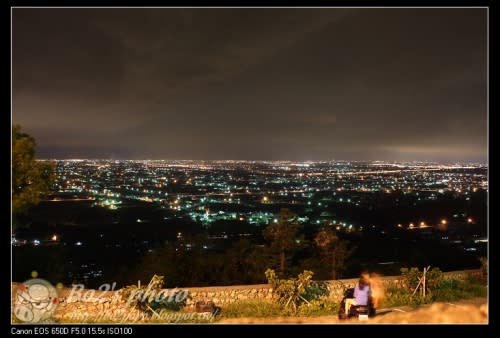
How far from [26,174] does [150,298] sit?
309 centimetres

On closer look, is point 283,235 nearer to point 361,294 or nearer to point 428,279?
point 428,279

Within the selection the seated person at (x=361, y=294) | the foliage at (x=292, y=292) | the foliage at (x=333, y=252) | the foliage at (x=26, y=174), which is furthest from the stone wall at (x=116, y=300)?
the foliage at (x=333, y=252)

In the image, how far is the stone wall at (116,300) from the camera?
6200mm

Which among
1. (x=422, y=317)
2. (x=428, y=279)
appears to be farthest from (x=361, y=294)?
(x=428, y=279)

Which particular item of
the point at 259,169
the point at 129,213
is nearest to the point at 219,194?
the point at 129,213

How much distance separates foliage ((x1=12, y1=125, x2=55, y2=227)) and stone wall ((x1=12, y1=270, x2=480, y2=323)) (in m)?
1.48

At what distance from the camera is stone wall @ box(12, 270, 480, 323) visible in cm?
620

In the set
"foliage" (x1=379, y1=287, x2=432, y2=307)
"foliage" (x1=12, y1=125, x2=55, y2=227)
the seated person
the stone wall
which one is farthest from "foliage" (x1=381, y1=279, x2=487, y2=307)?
"foliage" (x1=12, y1=125, x2=55, y2=227)

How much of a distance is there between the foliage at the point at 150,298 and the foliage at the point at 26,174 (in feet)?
7.88

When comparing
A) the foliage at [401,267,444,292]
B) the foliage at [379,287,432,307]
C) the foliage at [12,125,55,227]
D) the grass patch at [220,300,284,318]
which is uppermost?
the foliage at [12,125,55,227]

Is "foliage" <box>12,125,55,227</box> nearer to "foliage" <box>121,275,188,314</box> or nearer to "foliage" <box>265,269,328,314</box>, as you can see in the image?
"foliage" <box>121,275,188,314</box>

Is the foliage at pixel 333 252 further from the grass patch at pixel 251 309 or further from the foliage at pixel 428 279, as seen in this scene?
the grass patch at pixel 251 309
